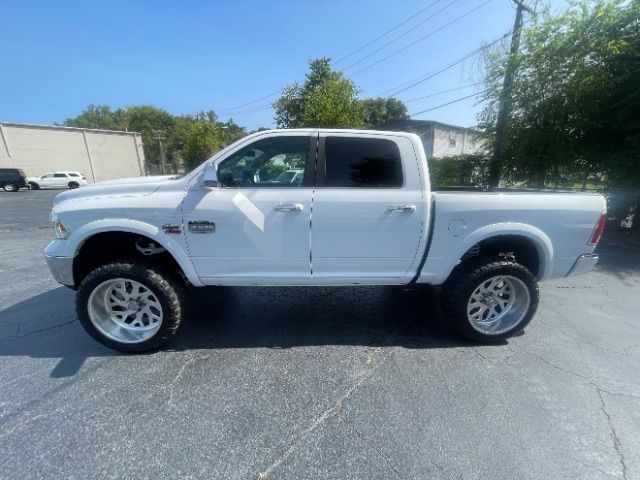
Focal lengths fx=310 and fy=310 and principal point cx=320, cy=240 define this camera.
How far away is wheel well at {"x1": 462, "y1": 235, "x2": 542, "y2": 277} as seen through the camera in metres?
3.06

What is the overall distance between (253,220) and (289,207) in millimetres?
333

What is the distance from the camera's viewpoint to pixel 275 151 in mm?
2986

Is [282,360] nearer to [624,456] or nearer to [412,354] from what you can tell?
[412,354]

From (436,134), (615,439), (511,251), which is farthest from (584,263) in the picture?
(436,134)

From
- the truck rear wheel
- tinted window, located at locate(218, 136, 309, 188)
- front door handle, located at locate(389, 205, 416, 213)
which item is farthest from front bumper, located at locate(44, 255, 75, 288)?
front door handle, located at locate(389, 205, 416, 213)

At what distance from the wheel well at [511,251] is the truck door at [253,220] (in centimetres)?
171

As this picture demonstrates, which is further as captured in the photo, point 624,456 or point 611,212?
point 611,212

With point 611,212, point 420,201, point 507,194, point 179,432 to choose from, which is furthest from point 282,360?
point 611,212

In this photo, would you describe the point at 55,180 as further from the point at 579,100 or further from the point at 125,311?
the point at 579,100

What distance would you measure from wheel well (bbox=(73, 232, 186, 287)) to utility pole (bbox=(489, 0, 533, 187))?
32.1 feet

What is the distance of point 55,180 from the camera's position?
89.4 ft

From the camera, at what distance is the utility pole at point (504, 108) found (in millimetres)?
8766

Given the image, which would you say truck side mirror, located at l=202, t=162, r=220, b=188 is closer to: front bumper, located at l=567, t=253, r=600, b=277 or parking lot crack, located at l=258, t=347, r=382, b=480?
parking lot crack, located at l=258, t=347, r=382, b=480

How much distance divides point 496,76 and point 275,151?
31.0 ft
